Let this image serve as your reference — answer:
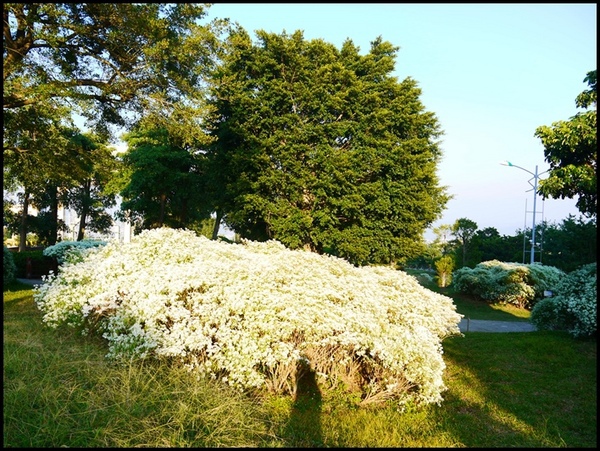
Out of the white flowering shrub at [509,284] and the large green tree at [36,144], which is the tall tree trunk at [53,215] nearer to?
the large green tree at [36,144]

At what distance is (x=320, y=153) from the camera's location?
18703mm

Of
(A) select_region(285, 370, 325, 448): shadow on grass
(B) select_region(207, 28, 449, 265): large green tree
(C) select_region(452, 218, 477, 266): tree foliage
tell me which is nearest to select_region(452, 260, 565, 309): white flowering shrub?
(B) select_region(207, 28, 449, 265): large green tree

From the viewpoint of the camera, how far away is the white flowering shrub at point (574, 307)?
8.60 metres

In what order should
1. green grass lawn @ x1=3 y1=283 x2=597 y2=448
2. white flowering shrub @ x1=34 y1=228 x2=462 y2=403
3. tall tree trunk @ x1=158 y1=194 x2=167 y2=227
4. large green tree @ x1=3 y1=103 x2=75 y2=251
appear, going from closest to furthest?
1. green grass lawn @ x1=3 y1=283 x2=597 y2=448
2. white flowering shrub @ x1=34 y1=228 x2=462 y2=403
3. large green tree @ x1=3 y1=103 x2=75 y2=251
4. tall tree trunk @ x1=158 y1=194 x2=167 y2=227

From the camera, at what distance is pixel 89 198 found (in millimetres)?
31734

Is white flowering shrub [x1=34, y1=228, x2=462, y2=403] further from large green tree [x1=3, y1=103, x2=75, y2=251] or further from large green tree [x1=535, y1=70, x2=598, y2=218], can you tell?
large green tree [x1=3, y1=103, x2=75, y2=251]

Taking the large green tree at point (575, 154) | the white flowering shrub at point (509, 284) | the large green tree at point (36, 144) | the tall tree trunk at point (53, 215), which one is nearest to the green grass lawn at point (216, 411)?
the large green tree at point (575, 154)

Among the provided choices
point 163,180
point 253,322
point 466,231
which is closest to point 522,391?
point 253,322

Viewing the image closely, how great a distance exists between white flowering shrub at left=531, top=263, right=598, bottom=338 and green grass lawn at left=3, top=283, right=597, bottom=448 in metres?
1.89

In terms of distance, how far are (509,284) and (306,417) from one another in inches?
689

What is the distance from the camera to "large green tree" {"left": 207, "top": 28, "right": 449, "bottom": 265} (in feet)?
61.3

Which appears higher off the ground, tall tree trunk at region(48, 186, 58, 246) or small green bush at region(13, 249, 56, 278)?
tall tree trunk at region(48, 186, 58, 246)

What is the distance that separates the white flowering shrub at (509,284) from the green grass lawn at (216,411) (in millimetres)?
13292

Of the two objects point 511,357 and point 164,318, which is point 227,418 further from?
point 511,357
